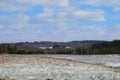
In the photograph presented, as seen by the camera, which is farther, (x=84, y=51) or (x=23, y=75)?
(x=84, y=51)

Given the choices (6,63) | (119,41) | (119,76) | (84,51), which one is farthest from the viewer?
(119,41)

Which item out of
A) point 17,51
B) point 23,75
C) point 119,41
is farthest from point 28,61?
point 119,41

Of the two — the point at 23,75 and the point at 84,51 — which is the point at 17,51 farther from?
the point at 23,75

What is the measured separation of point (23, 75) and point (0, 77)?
1991mm

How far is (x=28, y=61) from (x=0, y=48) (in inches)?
1440

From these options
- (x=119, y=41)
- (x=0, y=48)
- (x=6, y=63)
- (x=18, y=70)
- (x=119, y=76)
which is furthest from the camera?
(x=119, y=41)

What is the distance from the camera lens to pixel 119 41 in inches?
4518

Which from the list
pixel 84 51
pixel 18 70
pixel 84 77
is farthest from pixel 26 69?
pixel 84 51

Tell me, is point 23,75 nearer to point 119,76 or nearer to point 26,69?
point 26,69

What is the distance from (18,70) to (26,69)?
3.30ft

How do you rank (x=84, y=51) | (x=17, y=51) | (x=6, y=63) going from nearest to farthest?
(x=6, y=63) → (x=17, y=51) → (x=84, y=51)

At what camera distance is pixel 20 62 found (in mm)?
34562

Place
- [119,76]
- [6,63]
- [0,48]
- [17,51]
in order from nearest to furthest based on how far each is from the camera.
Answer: [119,76] → [6,63] → [0,48] → [17,51]

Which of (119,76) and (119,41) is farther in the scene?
(119,41)
